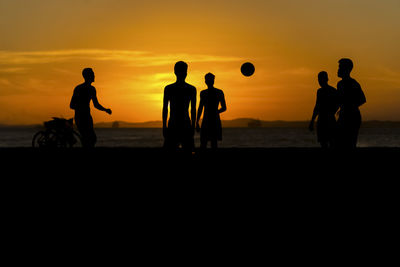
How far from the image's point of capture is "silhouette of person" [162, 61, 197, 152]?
27.6 ft

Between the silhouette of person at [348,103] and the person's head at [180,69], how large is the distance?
9.21 feet

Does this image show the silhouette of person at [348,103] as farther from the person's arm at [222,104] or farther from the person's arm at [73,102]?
the person's arm at [73,102]

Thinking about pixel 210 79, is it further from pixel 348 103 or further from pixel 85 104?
pixel 348 103

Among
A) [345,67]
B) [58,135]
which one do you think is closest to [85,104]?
[345,67]

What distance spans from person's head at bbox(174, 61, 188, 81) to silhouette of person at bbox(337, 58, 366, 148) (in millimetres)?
2809

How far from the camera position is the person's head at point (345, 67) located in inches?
368

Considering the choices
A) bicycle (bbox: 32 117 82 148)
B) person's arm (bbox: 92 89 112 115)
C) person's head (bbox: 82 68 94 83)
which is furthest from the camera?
bicycle (bbox: 32 117 82 148)

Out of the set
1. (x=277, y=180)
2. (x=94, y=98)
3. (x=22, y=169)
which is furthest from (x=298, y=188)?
(x=22, y=169)

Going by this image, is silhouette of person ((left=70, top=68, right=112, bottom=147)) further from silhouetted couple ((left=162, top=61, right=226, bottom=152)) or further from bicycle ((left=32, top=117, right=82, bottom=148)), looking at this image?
bicycle ((left=32, top=117, right=82, bottom=148))

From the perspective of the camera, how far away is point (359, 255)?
14.6 feet

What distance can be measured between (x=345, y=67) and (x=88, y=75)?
5.16 metres

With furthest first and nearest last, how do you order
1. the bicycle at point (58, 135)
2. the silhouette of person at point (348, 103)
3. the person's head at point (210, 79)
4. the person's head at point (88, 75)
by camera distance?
the bicycle at point (58, 135) < the person's head at point (210, 79) < the person's head at point (88, 75) < the silhouette of person at point (348, 103)

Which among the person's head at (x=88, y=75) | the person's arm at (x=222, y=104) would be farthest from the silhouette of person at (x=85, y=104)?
the person's arm at (x=222, y=104)


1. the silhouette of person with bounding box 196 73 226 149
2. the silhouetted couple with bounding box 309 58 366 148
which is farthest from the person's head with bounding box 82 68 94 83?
the silhouetted couple with bounding box 309 58 366 148
